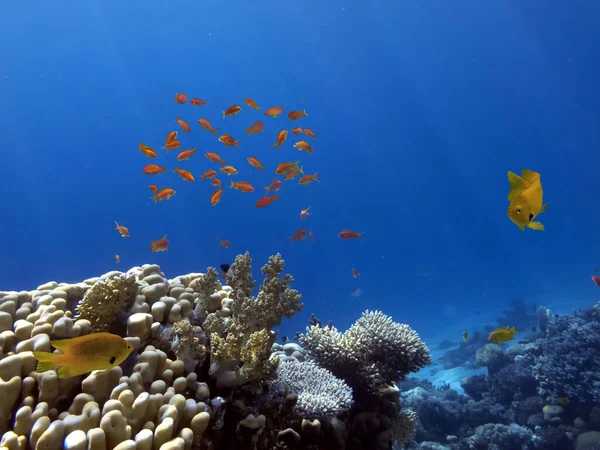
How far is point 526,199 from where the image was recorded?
9.77 feet

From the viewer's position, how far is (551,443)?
8.95 metres

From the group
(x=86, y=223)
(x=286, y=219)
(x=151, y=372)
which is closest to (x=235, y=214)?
(x=286, y=219)

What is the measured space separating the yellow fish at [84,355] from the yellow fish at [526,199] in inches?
128

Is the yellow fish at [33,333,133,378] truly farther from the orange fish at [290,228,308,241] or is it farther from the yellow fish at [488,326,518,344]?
the orange fish at [290,228,308,241]

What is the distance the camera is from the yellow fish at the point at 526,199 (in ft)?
9.70

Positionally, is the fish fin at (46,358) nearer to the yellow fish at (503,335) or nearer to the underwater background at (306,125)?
the yellow fish at (503,335)

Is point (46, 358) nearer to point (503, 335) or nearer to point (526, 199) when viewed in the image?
point (526, 199)

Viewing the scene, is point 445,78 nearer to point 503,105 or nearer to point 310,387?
point 503,105

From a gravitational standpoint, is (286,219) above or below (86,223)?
above

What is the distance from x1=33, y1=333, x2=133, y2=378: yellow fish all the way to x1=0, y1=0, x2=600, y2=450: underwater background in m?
41.3

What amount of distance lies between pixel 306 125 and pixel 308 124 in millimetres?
4034

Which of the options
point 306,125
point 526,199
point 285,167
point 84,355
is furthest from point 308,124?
point 84,355

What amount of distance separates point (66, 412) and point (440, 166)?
124454 millimetres

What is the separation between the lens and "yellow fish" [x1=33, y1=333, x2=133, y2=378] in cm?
203
